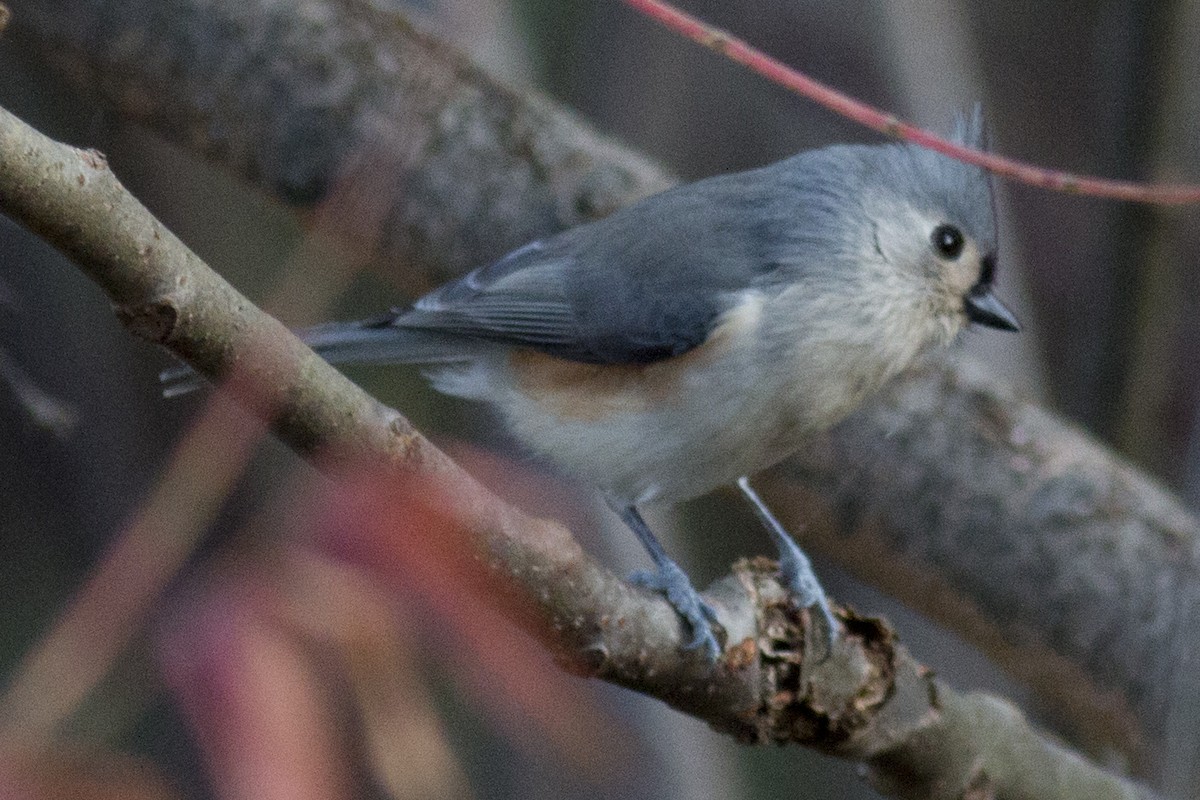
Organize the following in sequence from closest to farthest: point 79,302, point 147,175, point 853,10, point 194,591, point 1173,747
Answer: point 194,591
point 1173,747
point 79,302
point 147,175
point 853,10

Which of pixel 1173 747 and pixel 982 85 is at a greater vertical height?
pixel 982 85

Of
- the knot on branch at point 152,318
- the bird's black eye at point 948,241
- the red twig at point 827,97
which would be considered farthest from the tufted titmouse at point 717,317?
the knot on branch at point 152,318

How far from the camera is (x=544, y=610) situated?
4.08ft

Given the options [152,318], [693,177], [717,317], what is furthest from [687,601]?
[693,177]

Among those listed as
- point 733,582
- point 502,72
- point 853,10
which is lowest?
point 733,582

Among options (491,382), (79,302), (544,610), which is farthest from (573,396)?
(79,302)

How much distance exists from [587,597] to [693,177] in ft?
7.60

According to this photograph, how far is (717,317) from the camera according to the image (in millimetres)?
1833

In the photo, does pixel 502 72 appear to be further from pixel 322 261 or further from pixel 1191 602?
pixel 1191 602

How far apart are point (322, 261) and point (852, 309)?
70 cm

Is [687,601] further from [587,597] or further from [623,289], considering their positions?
[623,289]

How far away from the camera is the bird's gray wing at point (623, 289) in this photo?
187 centimetres

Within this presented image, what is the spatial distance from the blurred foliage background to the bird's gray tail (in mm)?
171

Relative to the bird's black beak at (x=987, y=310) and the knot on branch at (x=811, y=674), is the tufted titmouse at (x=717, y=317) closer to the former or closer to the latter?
the bird's black beak at (x=987, y=310)
